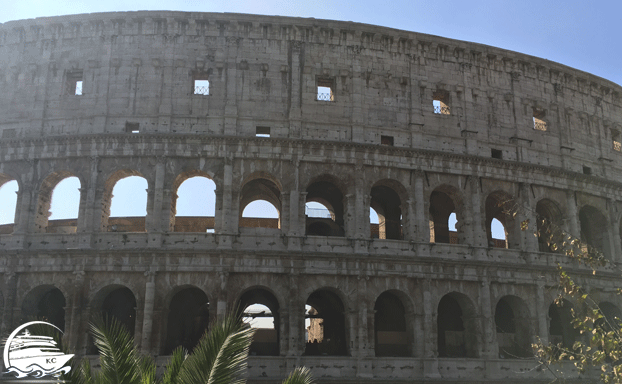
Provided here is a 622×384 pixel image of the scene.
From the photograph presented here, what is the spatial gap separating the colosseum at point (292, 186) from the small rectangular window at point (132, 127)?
9 centimetres

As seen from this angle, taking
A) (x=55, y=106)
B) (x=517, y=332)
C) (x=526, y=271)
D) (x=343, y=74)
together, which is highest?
(x=343, y=74)

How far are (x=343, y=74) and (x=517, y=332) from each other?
14527mm

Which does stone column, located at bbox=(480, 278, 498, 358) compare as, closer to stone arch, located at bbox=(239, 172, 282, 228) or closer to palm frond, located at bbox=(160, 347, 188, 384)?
stone arch, located at bbox=(239, 172, 282, 228)

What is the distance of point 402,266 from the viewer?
23.0m

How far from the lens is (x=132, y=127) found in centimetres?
2394

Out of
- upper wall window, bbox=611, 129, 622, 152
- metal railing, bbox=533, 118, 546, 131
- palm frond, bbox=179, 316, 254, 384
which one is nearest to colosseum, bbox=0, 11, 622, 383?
metal railing, bbox=533, 118, 546, 131

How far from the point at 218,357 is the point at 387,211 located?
20.7 meters

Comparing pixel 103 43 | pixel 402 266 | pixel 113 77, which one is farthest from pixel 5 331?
pixel 402 266

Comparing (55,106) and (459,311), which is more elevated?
(55,106)

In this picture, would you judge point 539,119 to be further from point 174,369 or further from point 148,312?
point 174,369

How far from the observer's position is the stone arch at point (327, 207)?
85.5 ft

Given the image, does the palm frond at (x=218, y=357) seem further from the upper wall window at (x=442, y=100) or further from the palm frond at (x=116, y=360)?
the upper wall window at (x=442, y=100)

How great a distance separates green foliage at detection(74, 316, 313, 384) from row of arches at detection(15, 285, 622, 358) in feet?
45.0

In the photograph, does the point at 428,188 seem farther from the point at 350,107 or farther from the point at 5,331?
the point at 5,331
